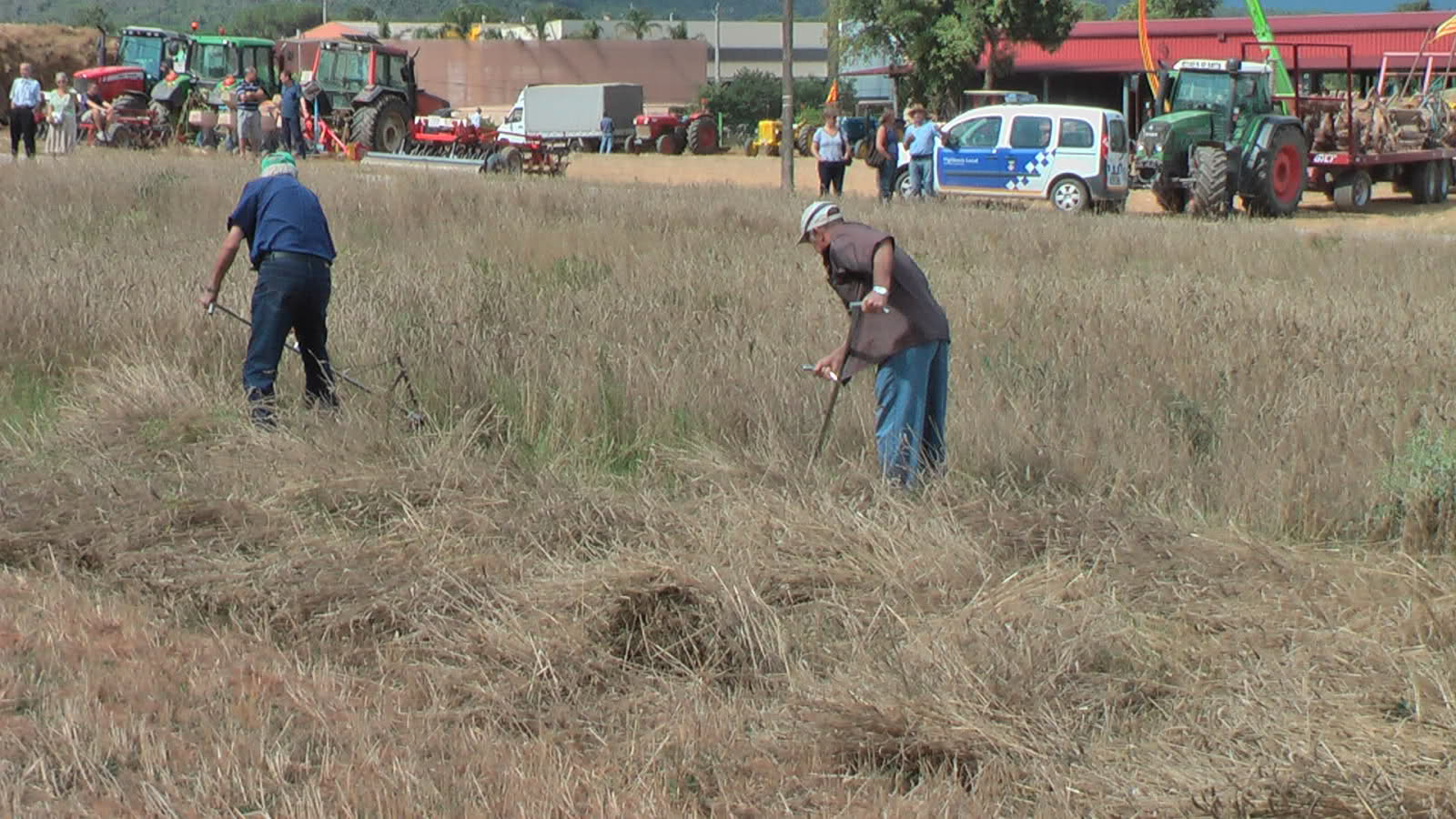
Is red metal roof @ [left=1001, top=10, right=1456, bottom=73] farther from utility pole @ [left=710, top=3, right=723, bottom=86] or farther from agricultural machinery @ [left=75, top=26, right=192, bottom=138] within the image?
utility pole @ [left=710, top=3, right=723, bottom=86]

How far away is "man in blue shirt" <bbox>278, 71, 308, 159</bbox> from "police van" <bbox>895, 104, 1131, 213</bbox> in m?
10.9

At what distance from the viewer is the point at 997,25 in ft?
149

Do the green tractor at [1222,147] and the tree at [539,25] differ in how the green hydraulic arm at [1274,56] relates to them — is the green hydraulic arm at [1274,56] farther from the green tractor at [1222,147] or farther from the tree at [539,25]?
the tree at [539,25]

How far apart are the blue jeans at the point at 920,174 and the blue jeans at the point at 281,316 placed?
1531cm

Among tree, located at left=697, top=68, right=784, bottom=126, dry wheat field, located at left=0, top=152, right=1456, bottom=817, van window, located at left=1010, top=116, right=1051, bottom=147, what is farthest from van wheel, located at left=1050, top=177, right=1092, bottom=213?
tree, located at left=697, top=68, right=784, bottom=126

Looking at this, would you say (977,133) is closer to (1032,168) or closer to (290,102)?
(1032,168)

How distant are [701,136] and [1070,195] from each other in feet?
86.6

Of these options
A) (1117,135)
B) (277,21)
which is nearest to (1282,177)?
(1117,135)

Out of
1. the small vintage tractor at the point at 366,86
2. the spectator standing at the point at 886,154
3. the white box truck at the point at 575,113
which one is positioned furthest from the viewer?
the white box truck at the point at 575,113

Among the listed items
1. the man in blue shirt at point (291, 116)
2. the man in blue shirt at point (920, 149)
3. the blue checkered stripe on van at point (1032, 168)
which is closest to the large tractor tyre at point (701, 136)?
the man in blue shirt at point (291, 116)

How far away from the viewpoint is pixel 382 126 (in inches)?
1236

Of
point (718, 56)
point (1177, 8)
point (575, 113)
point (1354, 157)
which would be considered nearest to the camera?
point (1354, 157)

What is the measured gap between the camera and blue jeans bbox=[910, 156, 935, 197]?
74.9 feet

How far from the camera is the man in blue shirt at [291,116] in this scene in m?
27.7
